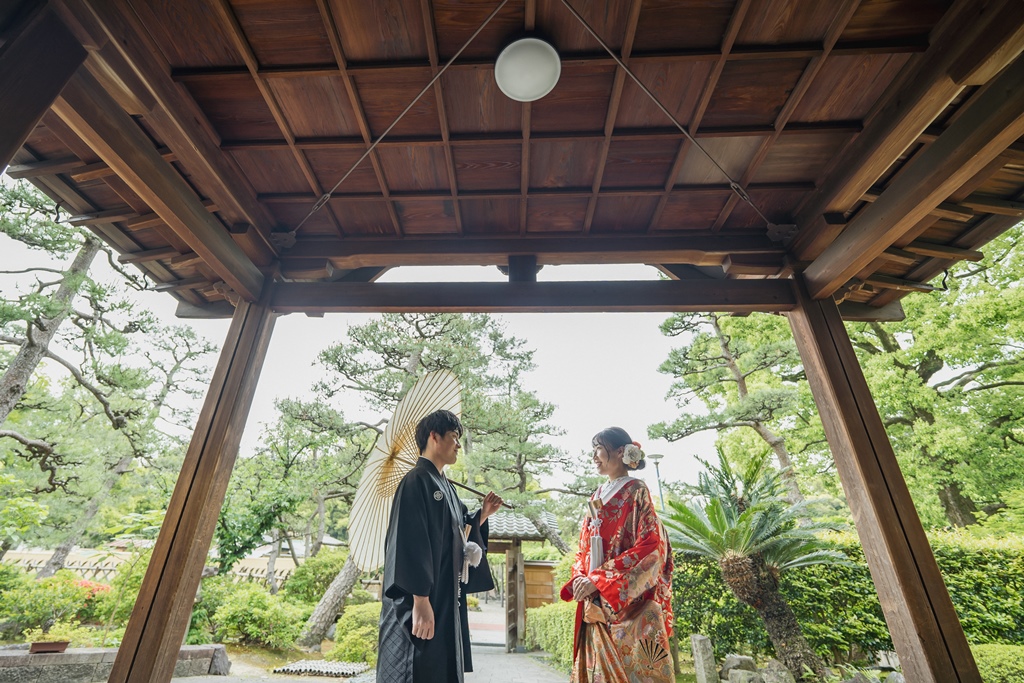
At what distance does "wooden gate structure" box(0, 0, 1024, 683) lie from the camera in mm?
2156

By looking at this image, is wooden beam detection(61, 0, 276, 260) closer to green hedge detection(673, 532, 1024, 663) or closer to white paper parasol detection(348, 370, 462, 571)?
white paper parasol detection(348, 370, 462, 571)

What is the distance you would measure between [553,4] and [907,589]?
3634 mm

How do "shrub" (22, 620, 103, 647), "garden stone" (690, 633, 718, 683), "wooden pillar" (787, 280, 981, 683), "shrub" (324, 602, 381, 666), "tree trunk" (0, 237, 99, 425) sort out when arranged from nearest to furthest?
"wooden pillar" (787, 280, 981, 683), "garden stone" (690, 633, 718, 683), "shrub" (22, 620, 103, 647), "shrub" (324, 602, 381, 666), "tree trunk" (0, 237, 99, 425)

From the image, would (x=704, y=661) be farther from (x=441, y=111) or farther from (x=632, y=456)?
(x=441, y=111)

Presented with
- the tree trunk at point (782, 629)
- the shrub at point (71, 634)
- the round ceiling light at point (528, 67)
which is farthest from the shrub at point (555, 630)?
the shrub at point (71, 634)

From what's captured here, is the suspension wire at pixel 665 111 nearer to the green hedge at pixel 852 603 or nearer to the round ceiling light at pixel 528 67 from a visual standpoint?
the round ceiling light at pixel 528 67

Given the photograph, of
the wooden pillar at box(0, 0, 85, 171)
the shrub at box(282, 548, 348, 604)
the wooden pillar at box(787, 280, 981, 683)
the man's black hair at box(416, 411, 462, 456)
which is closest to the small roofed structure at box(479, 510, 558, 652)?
the shrub at box(282, 548, 348, 604)

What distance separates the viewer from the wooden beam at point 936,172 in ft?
6.72

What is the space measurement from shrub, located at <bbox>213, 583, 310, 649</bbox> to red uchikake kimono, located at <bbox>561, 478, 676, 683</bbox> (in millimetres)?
8543

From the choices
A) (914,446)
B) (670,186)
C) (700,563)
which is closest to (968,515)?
(914,446)

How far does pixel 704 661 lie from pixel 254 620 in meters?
8.05

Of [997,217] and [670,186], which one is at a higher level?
[670,186]

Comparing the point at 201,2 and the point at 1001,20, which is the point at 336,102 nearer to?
the point at 201,2

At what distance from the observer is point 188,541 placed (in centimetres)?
278
